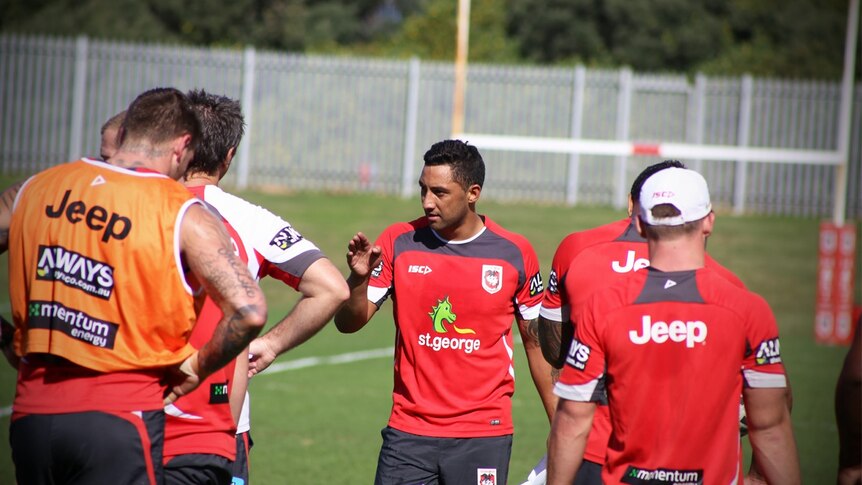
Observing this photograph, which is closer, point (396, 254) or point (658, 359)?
point (658, 359)

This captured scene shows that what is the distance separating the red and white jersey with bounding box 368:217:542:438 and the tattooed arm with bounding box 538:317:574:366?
1.05 ft

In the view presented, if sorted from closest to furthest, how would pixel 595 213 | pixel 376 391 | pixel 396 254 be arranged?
pixel 396 254, pixel 376 391, pixel 595 213

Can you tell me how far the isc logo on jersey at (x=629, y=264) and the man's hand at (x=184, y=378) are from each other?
2.20m

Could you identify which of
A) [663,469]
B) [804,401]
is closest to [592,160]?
[804,401]

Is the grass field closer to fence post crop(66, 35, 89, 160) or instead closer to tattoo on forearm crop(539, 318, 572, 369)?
tattoo on forearm crop(539, 318, 572, 369)

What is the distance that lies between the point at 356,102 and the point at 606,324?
21.8 meters

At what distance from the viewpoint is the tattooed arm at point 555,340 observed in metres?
5.47

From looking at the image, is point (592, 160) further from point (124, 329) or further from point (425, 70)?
point (124, 329)

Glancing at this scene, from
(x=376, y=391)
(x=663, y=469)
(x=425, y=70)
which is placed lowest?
(x=376, y=391)

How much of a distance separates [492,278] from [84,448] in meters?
2.65

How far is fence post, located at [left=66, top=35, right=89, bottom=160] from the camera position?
2495 cm

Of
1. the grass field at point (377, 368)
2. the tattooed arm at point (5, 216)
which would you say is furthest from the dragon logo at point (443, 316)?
the grass field at point (377, 368)

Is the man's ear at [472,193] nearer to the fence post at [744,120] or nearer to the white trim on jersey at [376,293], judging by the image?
the white trim on jersey at [376,293]

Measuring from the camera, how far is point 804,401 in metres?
12.6
